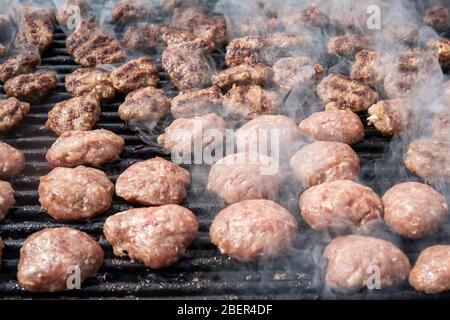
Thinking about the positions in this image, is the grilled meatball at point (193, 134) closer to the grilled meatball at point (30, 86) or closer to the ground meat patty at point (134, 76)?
the ground meat patty at point (134, 76)

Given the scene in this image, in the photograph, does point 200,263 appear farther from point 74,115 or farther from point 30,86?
point 30,86

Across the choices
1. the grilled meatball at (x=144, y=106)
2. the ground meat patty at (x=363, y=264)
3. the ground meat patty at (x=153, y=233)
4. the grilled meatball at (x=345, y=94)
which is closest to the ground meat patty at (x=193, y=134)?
the grilled meatball at (x=144, y=106)

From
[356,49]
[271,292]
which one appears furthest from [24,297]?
[356,49]

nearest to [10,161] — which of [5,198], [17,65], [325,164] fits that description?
[5,198]

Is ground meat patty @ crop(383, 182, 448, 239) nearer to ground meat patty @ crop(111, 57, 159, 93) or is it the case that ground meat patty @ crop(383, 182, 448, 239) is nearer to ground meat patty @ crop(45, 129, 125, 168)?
ground meat patty @ crop(45, 129, 125, 168)

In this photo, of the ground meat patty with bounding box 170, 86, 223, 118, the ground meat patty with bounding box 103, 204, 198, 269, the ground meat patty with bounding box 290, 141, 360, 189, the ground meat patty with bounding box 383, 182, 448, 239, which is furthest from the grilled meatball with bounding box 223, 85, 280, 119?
the ground meat patty with bounding box 383, 182, 448, 239

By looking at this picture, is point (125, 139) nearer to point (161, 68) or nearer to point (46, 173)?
point (46, 173)
